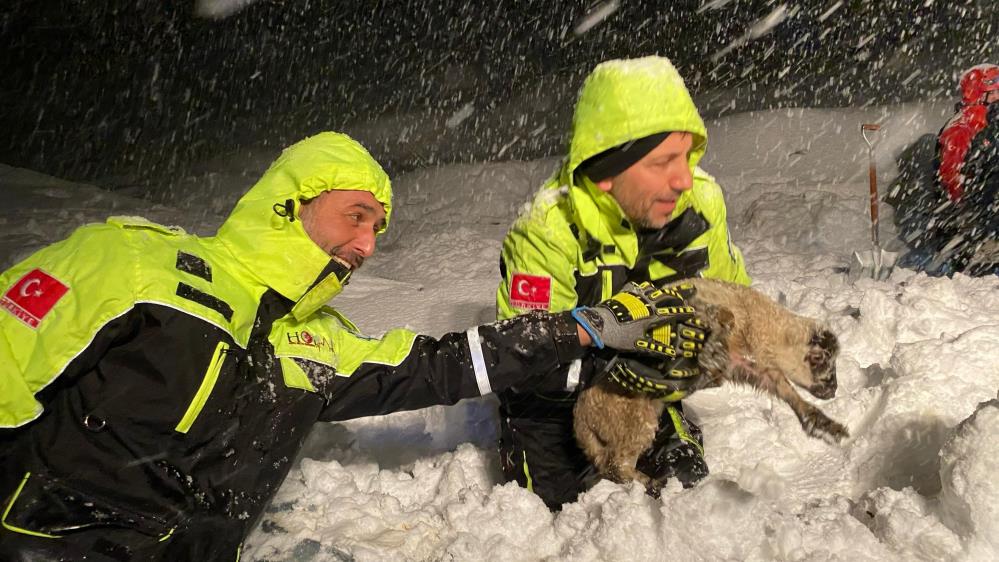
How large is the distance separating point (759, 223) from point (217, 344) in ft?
18.3

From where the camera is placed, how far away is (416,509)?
8.32ft

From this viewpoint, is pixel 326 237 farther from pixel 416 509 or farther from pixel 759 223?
pixel 759 223

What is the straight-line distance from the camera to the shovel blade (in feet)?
14.3

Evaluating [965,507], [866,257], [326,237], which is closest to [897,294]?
[866,257]

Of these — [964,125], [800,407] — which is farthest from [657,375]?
[964,125]

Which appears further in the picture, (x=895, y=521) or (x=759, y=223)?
(x=759, y=223)

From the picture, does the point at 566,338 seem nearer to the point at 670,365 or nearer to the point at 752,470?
the point at 670,365

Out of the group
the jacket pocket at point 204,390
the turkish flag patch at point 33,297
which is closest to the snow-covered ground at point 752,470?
the jacket pocket at point 204,390

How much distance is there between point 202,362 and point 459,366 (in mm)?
764

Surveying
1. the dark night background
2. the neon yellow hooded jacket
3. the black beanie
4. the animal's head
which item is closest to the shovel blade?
the neon yellow hooded jacket

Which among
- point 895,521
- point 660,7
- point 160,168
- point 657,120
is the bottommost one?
point 160,168

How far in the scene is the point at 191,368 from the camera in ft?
6.01

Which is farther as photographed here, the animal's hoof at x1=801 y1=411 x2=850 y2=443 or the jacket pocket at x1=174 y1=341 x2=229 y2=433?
the animal's hoof at x1=801 y1=411 x2=850 y2=443

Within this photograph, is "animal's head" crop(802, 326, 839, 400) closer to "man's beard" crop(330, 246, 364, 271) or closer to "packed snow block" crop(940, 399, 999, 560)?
"packed snow block" crop(940, 399, 999, 560)
